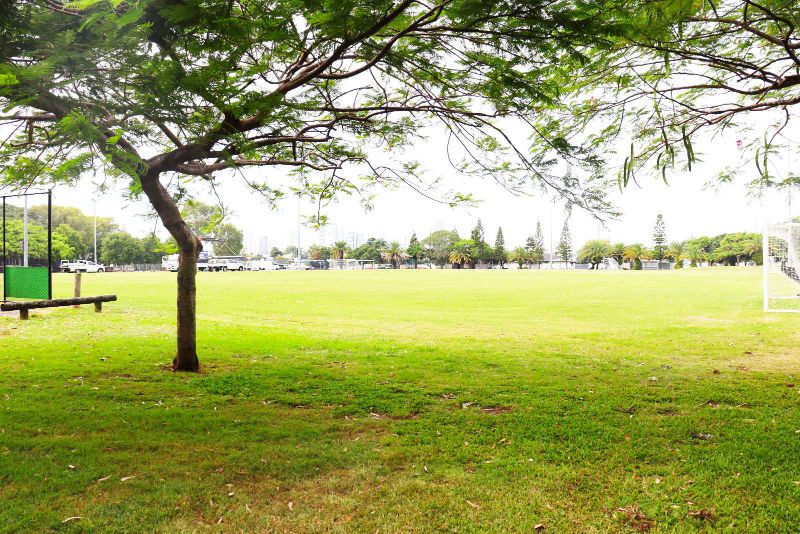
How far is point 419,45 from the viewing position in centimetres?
550

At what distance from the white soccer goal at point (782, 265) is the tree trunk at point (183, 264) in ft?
51.3

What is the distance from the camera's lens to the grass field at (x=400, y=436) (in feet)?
12.6

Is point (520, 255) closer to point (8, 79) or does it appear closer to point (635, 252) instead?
point (635, 252)

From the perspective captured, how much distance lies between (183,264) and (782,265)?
96.3 feet

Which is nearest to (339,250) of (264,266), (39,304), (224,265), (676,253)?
(264,266)

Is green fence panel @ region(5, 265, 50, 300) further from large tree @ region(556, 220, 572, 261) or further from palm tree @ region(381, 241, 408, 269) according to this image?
large tree @ region(556, 220, 572, 261)

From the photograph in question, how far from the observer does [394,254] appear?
4301 inches

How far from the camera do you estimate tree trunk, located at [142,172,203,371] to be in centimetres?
798

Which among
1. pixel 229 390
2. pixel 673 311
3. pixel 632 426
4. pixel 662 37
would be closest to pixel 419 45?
pixel 662 37

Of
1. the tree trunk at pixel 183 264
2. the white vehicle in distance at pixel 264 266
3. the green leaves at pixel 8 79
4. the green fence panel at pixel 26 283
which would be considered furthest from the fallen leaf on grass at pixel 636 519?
the white vehicle in distance at pixel 264 266

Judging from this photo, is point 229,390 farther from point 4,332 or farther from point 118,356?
point 4,332

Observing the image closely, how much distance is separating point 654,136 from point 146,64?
26.4ft

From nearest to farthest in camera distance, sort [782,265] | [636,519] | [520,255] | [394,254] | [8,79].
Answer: [8,79] → [636,519] → [782,265] → [394,254] → [520,255]

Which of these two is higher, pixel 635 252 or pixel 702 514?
pixel 635 252
